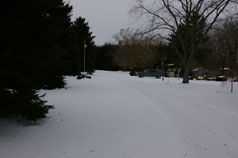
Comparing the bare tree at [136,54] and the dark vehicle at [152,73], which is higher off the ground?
the bare tree at [136,54]

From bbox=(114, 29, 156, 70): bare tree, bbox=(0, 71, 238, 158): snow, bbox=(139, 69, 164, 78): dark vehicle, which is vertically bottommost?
bbox=(0, 71, 238, 158): snow

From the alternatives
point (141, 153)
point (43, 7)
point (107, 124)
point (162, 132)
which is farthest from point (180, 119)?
point (43, 7)

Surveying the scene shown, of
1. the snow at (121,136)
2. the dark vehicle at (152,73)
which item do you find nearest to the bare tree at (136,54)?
the dark vehicle at (152,73)

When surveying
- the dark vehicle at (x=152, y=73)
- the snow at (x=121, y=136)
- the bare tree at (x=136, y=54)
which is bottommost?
the snow at (x=121, y=136)

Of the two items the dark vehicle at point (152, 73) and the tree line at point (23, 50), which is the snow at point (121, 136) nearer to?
the tree line at point (23, 50)

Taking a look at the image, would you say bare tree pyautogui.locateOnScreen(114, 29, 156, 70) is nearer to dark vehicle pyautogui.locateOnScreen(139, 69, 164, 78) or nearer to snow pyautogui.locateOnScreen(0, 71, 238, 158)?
dark vehicle pyautogui.locateOnScreen(139, 69, 164, 78)

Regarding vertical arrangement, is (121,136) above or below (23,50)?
below

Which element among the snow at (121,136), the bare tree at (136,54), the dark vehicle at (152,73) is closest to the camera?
the snow at (121,136)

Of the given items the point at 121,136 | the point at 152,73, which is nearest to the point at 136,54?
the point at 152,73

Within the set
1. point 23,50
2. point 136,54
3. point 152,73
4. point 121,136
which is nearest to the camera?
point 23,50

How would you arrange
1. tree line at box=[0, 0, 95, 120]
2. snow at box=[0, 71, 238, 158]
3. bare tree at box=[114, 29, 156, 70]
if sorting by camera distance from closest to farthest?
snow at box=[0, 71, 238, 158]
tree line at box=[0, 0, 95, 120]
bare tree at box=[114, 29, 156, 70]

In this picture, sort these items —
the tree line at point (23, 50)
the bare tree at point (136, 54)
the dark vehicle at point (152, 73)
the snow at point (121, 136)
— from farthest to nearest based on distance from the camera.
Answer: the bare tree at point (136, 54), the dark vehicle at point (152, 73), the tree line at point (23, 50), the snow at point (121, 136)

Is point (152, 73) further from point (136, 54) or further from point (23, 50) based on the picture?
point (23, 50)

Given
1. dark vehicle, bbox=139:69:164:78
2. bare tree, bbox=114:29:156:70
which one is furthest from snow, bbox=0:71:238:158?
bare tree, bbox=114:29:156:70
